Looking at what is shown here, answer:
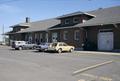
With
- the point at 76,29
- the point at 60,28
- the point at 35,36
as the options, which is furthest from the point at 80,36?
the point at 35,36

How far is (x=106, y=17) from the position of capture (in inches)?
1348

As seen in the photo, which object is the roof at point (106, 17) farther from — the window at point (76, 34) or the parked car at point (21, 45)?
the parked car at point (21, 45)

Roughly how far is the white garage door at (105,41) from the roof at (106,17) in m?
1.77

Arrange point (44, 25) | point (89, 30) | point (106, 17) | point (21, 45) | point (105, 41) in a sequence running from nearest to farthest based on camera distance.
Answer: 1. point (105, 41)
2. point (106, 17)
3. point (89, 30)
4. point (21, 45)
5. point (44, 25)

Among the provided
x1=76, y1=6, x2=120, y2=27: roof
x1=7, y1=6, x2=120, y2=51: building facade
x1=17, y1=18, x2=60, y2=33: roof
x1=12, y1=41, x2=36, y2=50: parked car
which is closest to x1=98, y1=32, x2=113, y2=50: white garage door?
x1=7, y1=6, x2=120, y2=51: building facade

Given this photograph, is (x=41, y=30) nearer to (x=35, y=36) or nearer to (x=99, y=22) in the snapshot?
(x=35, y=36)

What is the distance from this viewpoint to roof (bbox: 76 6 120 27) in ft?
103

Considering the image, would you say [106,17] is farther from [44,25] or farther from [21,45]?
[44,25]

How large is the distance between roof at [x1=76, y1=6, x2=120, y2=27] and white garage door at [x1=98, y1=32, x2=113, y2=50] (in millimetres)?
1771

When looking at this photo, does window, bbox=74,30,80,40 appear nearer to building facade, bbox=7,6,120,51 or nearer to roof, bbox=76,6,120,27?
building facade, bbox=7,6,120,51

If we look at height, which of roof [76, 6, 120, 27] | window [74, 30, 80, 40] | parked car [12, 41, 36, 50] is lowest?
parked car [12, 41, 36, 50]

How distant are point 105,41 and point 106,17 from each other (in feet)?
12.1

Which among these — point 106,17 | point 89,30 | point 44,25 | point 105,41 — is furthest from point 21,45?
point 106,17

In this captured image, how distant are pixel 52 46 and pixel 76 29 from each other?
8.07m
